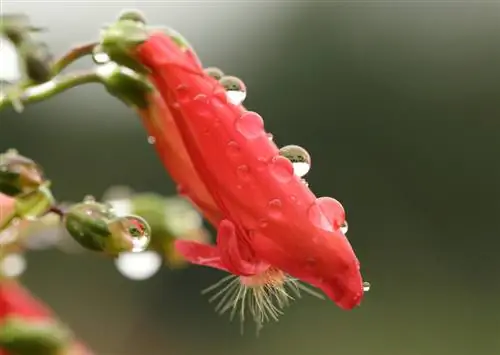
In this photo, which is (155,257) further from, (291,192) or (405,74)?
(405,74)

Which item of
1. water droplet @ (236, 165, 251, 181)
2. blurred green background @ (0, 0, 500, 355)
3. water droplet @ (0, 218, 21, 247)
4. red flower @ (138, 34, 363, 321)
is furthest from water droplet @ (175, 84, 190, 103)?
blurred green background @ (0, 0, 500, 355)

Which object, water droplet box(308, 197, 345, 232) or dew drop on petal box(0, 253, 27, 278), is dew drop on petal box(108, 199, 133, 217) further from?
water droplet box(308, 197, 345, 232)

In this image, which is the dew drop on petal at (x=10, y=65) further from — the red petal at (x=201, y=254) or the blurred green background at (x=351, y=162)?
the blurred green background at (x=351, y=162)

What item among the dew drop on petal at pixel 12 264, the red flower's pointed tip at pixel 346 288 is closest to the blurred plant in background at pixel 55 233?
the dew drop on petal at pixel 12 264

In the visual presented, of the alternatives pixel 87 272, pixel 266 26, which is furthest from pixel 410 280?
pixel 266 26

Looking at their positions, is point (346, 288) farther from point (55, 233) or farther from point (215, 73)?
point (55, 233)

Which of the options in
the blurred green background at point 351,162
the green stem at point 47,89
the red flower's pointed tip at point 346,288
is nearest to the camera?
the red flower's pointed tip at point 346,288
